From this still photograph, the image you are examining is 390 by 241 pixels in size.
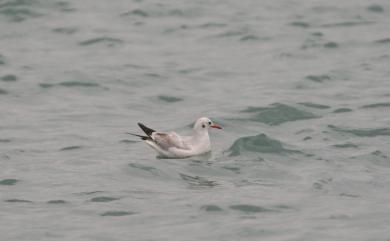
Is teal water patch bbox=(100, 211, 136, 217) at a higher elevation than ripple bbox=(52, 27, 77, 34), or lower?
higher

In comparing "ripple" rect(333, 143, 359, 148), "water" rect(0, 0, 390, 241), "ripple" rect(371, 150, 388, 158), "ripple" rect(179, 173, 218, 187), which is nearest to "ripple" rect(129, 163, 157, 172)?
"water" rect(0, 0, 390, 241)

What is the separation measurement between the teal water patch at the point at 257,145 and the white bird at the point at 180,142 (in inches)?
18.9

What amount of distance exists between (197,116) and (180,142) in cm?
303

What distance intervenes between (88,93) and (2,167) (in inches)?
251

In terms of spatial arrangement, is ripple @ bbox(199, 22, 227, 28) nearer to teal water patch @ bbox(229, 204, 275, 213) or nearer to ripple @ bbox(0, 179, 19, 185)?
ripple @ bbox(0, 179, 19, 185)

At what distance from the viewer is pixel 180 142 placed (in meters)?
19.3

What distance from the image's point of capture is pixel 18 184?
17.0 meters

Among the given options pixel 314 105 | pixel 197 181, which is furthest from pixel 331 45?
pixel 197 181

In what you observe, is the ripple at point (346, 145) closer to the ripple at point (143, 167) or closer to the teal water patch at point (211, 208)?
the ripple at point (143, 167)

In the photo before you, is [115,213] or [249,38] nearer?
[115,213]

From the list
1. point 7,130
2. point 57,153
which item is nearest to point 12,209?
point 57,153

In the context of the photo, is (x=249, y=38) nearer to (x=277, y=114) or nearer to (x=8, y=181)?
(x=277, y=114)

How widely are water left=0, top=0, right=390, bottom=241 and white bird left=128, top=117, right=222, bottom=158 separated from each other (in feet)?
0.94

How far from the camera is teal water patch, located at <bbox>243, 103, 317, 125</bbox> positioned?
21.7m
